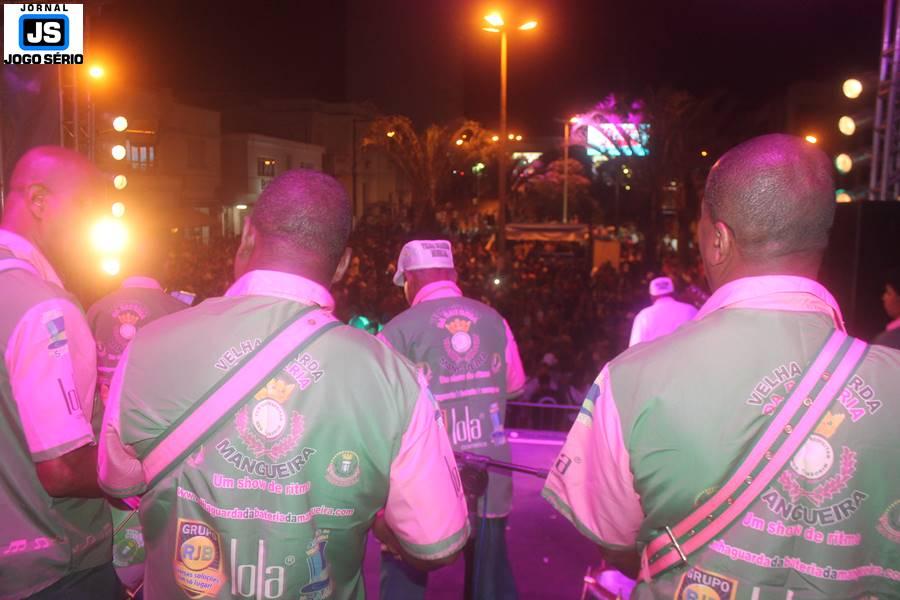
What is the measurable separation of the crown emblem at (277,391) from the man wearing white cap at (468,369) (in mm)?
2243

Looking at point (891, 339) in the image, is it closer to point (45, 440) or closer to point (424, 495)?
point (424, 495)

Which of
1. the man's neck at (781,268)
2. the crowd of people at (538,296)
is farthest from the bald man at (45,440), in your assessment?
the crowd of people at (538,296)

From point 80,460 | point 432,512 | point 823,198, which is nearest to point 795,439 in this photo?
point 823,198

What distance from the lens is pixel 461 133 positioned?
34375mm

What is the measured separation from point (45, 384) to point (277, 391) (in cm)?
79

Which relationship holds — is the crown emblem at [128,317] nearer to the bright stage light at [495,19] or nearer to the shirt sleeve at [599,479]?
the shirt sleeve at [599,479]

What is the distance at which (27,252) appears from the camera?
2271 millimetres

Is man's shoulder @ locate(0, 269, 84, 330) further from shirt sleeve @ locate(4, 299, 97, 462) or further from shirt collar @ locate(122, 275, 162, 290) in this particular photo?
shirt collar @ locate(122, 275, 162, 290)

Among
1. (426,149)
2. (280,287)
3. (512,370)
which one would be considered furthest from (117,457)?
(426,149)

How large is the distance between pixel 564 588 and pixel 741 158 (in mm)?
3628

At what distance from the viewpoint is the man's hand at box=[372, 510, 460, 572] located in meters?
1.89

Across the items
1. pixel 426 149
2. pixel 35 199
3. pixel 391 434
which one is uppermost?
pixel 426 149

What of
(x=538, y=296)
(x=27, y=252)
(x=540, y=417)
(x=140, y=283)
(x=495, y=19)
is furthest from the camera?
(x=538, y=296)

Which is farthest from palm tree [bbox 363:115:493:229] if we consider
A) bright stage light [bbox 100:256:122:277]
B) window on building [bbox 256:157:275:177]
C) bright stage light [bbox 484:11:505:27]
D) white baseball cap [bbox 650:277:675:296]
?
white baseball cap [bbox 650:277:675:296]
